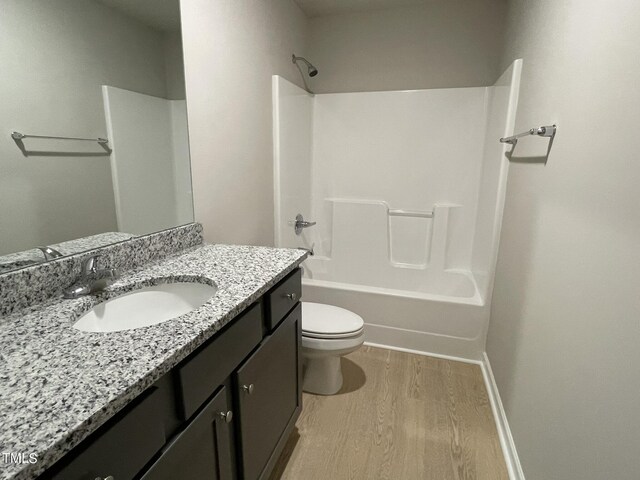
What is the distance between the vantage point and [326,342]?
174 cm

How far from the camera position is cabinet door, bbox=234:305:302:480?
1032 millimetres

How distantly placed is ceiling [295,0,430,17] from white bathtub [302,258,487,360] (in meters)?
1.95

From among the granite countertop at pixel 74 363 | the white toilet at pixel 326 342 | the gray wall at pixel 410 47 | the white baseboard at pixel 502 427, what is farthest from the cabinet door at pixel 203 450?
the gray wall at pixel 410 47

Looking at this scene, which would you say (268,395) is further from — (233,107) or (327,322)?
(233,107)

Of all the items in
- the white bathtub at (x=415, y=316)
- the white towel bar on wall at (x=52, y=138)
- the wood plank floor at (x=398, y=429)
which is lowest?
the wood plank floor at (x=398, y=429)

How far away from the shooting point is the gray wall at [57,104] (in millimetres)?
868

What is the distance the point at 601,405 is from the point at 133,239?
1434mm

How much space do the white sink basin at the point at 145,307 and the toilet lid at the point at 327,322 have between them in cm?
74

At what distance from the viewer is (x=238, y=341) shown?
3.14 ft

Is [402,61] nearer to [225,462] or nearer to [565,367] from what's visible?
[565,367]

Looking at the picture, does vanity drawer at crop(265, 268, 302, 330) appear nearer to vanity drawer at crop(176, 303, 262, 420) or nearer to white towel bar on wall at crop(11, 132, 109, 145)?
vanity drawer at crop(176, 303, 262, 420)

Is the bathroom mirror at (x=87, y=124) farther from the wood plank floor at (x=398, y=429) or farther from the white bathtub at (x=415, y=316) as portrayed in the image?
the white bathtub at (x=415, y=316)

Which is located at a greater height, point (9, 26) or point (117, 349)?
point (9, 26)

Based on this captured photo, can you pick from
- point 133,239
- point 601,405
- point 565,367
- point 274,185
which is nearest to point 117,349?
point 133,239
